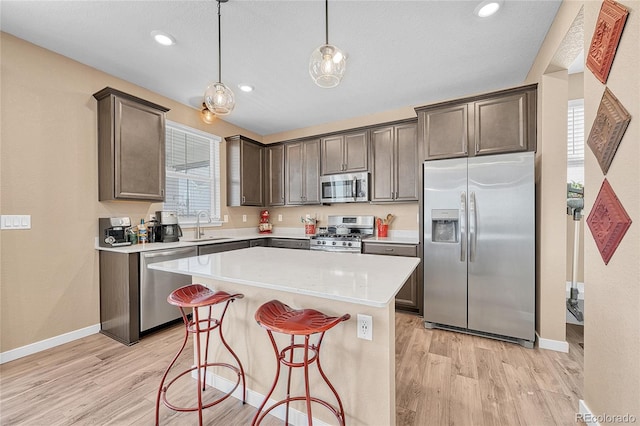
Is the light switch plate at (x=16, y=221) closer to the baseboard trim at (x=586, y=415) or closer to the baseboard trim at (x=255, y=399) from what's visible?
the baseboard trim at (x=255, y=399)

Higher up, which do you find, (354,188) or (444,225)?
(354,188)

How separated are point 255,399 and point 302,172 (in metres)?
3.32

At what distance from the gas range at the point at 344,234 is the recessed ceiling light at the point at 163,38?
108 inches

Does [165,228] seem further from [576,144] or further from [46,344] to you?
[576,144]

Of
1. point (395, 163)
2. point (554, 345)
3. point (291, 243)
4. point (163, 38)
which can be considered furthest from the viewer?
point (291, 243)

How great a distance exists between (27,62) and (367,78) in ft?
10.5

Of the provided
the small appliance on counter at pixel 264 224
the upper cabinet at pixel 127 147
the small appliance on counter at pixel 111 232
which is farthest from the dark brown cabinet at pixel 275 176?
the small appliance on counter at pixel 111 232

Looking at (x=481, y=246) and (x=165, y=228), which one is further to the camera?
(x=165, y=228)

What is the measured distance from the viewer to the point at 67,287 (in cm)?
262

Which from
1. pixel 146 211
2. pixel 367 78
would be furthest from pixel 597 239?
pixel 146 211

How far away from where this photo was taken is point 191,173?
390cm

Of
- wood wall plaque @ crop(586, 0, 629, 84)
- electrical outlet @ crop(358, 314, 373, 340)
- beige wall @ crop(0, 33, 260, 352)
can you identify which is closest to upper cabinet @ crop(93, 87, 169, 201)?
beige wall @ crop(0, 33, 260, 352)

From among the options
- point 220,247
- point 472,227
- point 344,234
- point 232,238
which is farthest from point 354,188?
point 220,247

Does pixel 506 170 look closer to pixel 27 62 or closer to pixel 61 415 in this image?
pixel 61 415
